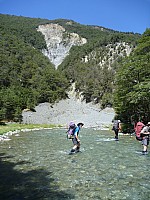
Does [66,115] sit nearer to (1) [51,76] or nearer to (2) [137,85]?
(1) [51,76]

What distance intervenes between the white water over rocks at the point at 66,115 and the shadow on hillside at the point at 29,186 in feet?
196

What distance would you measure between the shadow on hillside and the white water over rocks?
5966 centimetres

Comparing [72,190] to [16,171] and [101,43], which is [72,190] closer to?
[16,171]

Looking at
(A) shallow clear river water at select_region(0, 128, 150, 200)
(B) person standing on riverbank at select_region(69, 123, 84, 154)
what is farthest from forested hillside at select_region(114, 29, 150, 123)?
(A) shallow clear river water at select_region(0, 128, 150, 200)

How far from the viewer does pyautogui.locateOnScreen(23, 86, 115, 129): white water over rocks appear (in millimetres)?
77875

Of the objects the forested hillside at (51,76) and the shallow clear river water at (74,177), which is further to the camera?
the forested hillside at (51,76)

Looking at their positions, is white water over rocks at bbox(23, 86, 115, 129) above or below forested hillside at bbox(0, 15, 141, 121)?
below

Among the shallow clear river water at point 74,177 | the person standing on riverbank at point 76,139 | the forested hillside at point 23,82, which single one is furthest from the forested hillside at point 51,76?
the shallow clear river water at point 74,177

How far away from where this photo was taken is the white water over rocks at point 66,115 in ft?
255

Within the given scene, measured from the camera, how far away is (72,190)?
8727 millimetres

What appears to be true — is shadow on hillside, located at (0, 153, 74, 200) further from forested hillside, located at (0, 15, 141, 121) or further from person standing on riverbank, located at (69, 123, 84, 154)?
forested hillside, located at (0, 15, 141, 121)

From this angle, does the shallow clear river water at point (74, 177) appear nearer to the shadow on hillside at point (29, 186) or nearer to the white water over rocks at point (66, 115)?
the shadow on hillside at point (29, 186)

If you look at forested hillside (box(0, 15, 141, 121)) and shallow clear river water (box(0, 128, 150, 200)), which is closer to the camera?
shallow clear river water (box(0, 128, 150, 200))

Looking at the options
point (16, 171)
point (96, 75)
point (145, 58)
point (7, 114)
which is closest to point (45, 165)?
point (16, 171)
